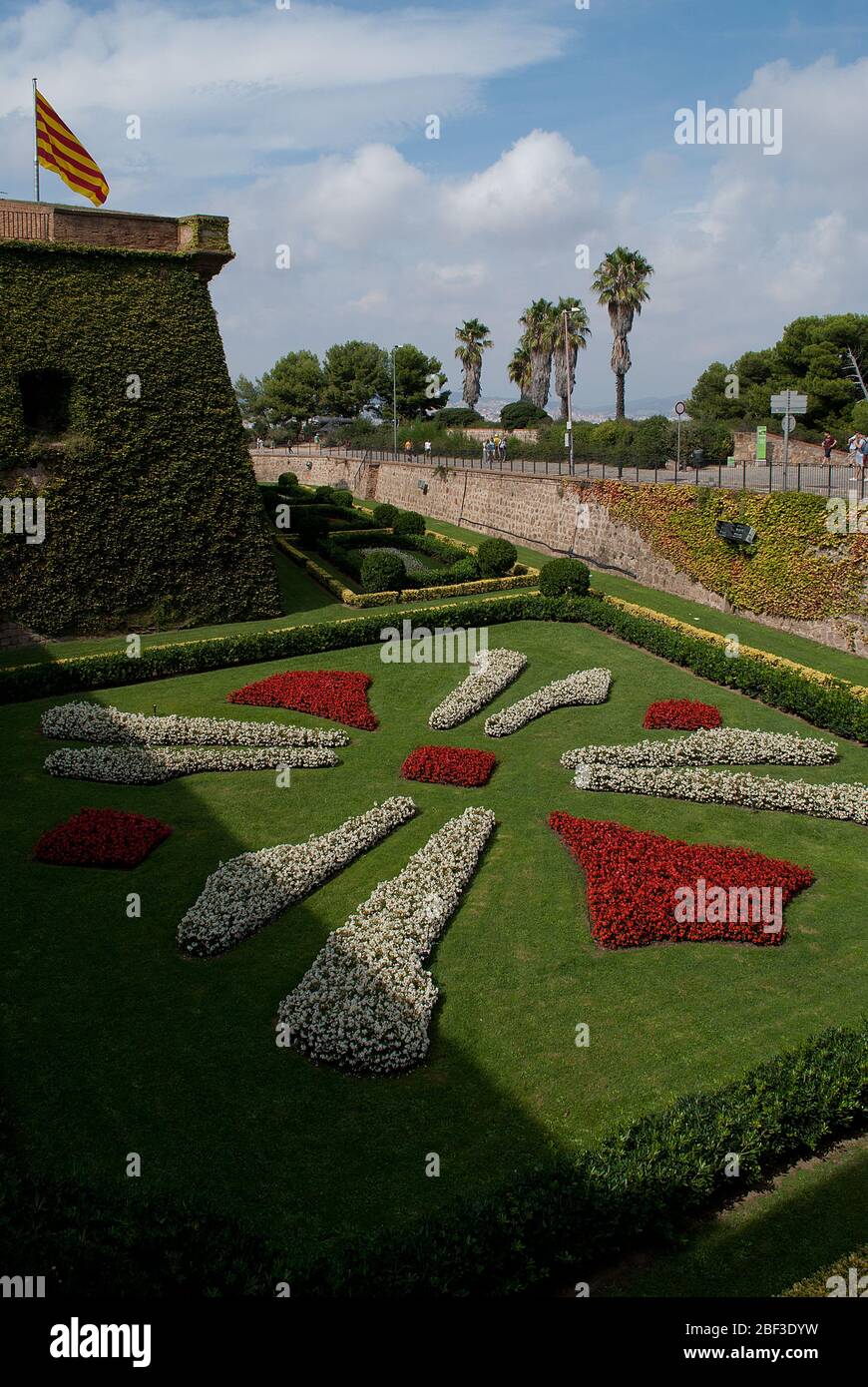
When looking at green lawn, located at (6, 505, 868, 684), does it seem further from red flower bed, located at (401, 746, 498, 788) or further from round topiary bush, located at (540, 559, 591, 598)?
red flower bed, located at (401, 746, 498, 788)

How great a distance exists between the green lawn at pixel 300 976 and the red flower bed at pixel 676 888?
0.25m

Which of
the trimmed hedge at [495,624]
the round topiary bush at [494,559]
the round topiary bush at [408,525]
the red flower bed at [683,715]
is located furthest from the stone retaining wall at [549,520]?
the red flower bed at [683,715]

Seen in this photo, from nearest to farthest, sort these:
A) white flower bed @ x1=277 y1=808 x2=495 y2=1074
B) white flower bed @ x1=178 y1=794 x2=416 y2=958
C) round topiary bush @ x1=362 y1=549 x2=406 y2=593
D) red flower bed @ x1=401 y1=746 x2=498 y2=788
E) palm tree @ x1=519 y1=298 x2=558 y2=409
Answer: white flower bed @ x1=277 y1=808 x2=495 y2=1074 < white flower bed @ x1=178 y1=794 x2=416 y2=958 < red flower bed @ x1=401 y1=746 x2=498 y2=788 < round topiary bush @ x1=362 y1=549 x2=406 y2=593 < palm tree @ x1=519 y1=298 x2=558 y2=409

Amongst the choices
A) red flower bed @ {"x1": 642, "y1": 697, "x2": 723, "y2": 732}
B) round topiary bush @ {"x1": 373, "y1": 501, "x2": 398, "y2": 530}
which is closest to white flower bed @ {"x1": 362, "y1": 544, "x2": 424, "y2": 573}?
round topiary bush @ {"x1": 373, "y1": 501, "x2": 398, "y2": 530}

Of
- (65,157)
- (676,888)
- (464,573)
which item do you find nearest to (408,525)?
(464,573)

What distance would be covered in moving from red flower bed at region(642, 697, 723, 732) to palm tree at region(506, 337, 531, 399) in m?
54.5

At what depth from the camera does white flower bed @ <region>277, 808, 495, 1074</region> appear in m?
9.91

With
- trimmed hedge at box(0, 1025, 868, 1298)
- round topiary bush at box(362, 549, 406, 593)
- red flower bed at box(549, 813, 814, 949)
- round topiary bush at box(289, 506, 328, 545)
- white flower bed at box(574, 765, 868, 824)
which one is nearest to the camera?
trimmed hedge at box(0, 1025, 868, 1298)

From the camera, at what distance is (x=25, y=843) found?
1437cm

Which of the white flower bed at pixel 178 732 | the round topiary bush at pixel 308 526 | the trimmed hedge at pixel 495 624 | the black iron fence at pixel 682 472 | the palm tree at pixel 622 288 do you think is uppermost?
the palm tree at pixel 622 288

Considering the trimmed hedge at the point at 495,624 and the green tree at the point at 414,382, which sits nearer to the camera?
the trimmed hedge at the point at 495,624

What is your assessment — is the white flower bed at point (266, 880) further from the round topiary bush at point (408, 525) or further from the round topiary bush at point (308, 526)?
the round topiary bush at point (408, 525)

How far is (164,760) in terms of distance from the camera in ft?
56.4

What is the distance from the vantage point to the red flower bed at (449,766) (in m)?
16.9
